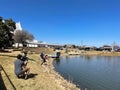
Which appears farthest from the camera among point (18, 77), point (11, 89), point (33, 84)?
point (18, 77)

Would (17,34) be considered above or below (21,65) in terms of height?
above

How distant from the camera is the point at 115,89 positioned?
14.4m

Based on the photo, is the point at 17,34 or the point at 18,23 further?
the point at 18,23

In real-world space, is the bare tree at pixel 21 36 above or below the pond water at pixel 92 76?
above

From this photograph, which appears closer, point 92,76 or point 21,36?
point 92,76

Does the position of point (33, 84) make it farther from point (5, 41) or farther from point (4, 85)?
point (5, 41)

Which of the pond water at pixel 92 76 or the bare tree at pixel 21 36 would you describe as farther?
the bare tree at pixel 21 36

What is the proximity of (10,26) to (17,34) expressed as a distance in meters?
29.2

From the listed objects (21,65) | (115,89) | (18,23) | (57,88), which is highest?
(18,23)

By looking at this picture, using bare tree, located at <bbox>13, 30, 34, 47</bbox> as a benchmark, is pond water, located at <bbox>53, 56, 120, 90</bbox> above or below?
below

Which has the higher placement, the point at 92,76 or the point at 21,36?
the point at 21,36

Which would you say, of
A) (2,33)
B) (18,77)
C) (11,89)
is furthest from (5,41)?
(11,89)

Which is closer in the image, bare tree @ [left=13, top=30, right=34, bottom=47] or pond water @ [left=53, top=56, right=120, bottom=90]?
pond water @ [left=53, top=56, right=120, bottom=90]

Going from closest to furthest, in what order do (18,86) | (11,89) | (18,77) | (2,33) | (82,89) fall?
(11,89), (18,86), (18,77), (82,89), (2,33)
